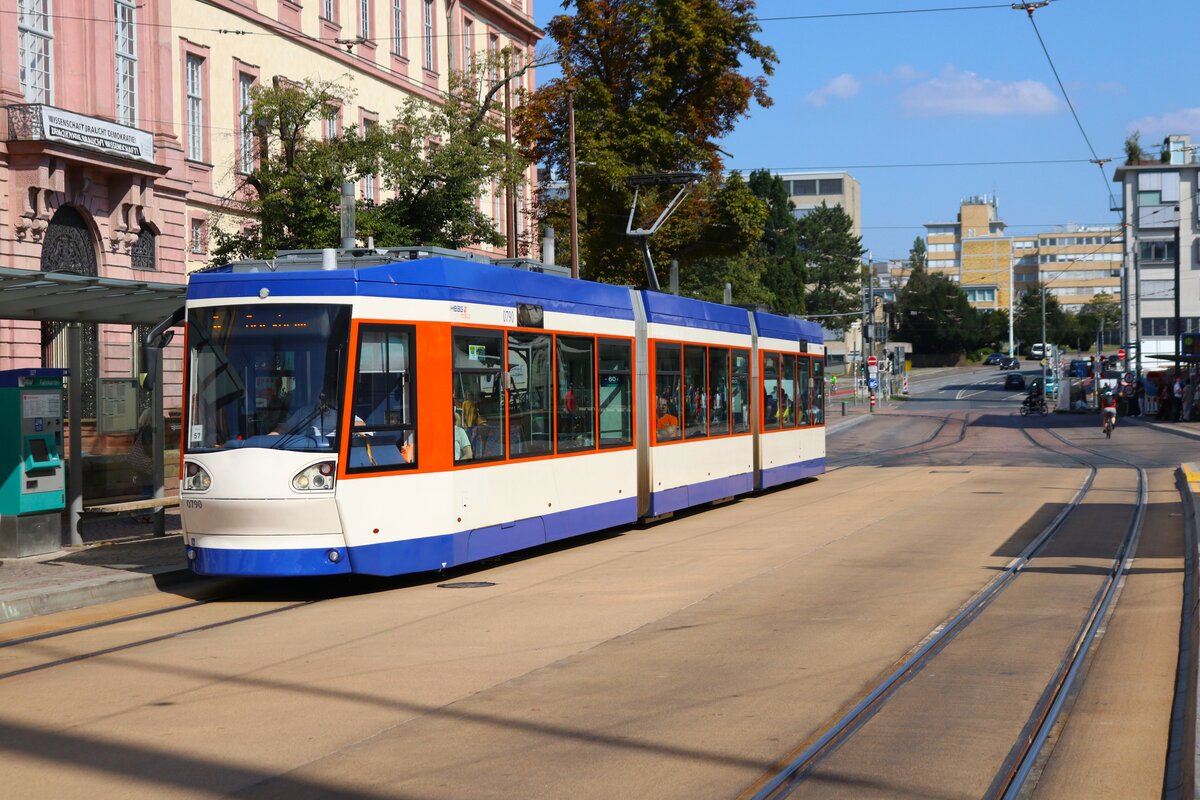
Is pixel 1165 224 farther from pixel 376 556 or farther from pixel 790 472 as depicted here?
pixel 376 556

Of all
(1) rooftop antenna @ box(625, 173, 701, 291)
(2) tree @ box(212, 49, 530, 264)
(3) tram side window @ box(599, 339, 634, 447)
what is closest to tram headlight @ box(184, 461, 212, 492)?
(3) tram side window @ box(599, 339, 634, 447)

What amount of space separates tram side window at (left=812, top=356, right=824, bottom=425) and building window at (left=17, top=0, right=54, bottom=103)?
16789mm

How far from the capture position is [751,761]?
269 inches

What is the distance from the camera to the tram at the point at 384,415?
Result: 39.6 feet

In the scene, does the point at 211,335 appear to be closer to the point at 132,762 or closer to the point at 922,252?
the point at 132,762

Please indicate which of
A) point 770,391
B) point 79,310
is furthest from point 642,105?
point 79,310

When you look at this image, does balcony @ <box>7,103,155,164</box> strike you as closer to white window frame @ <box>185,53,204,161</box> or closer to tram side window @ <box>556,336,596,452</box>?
white window frame @ <box>185,53,204,161</box>

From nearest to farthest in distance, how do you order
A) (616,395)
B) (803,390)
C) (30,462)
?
(30,462)
(616,395)
(803,390)

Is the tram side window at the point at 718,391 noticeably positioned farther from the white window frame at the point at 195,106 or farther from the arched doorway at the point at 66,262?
the white window frame at the point at 195,106

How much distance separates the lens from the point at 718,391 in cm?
2161

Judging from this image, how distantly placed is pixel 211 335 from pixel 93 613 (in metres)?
2.56

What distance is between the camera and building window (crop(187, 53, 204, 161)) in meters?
35.3

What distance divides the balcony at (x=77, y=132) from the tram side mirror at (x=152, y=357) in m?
17.1

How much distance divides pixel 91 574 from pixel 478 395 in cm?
396
